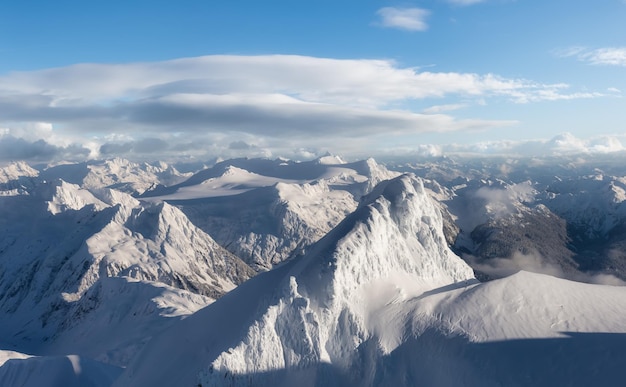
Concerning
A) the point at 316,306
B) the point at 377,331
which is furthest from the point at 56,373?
the point at 377,331

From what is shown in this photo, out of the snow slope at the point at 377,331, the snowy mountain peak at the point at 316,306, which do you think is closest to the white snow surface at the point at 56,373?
the snow slope at the point at 377,331

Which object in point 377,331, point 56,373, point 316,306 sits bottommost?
point 56,373

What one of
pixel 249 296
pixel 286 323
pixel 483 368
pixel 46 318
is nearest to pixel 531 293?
pixel 483 368

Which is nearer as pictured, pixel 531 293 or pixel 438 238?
pixel 531 293

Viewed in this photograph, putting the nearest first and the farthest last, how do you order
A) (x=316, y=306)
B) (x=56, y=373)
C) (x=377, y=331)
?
(x=377, y=331)
(x=316, y=306)
(x=56, y=373)

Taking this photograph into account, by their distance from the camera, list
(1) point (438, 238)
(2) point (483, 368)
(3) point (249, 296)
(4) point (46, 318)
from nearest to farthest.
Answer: (2) point (483, 368) → (3) point (249, 296) → (1) point (438, 238) → (4) point (46, 318)

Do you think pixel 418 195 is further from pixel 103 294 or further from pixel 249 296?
pixel 103 294

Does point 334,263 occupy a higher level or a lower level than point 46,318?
higher

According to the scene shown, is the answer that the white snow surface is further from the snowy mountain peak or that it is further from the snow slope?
the snowy mountain peak

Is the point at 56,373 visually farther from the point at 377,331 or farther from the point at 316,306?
the point at 377,331
